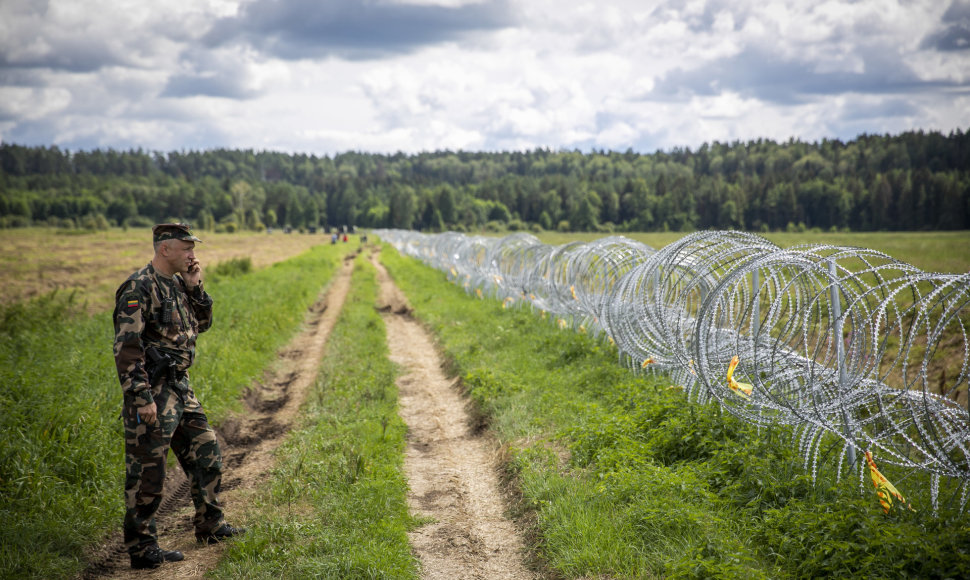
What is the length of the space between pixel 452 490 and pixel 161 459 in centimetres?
295

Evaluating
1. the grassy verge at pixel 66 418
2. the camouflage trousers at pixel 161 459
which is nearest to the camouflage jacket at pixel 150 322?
the camouflage trousers at pixel 161 459

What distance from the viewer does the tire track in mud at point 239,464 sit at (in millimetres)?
5152

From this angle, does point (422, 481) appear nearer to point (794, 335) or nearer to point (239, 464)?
point (239, 464)

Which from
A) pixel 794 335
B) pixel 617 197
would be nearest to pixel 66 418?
pixel 794 335

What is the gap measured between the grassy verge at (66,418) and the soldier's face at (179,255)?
2.36m

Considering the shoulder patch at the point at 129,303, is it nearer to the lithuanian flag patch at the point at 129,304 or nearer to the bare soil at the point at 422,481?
the lithuanian flag patch at the point at 129,304

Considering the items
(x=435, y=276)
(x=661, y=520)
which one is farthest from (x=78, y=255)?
(x=661, y=520)

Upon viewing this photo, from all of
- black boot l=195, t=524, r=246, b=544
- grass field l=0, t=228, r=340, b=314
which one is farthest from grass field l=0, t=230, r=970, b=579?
grass field l=0, t=228, r=340, b=314

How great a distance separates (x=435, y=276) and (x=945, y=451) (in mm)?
25758

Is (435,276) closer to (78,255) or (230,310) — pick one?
Answer: (230,310)

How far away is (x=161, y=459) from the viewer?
5.08 m

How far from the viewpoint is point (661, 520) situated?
5.16 meters

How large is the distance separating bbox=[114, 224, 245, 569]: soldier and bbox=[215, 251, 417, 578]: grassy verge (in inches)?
21.4

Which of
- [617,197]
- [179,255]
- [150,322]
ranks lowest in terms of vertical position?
[150,322]
